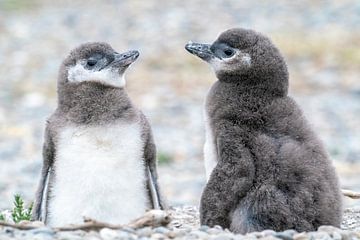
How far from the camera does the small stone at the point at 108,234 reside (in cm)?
668

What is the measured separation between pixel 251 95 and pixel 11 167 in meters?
8.50

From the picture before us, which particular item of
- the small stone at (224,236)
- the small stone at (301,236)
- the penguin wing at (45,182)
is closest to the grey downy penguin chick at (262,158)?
the small stone at (301,236)

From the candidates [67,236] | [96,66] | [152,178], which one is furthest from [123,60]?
[67,236]

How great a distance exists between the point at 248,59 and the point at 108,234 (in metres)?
1.74

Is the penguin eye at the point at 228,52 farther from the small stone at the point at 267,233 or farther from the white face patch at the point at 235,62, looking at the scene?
the small stone at the point at 267,233

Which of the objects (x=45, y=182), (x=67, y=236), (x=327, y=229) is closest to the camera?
(x=67, y=236)

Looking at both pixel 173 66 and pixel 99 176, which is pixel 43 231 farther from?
pixel 173 66

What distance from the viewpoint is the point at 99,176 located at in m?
7.63

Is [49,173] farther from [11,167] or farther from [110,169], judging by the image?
[11,167]

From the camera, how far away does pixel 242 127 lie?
739 centimetres

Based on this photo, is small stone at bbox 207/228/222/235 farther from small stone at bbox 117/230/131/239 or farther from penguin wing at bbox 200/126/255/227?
small stone at bbox 117/230/131/239

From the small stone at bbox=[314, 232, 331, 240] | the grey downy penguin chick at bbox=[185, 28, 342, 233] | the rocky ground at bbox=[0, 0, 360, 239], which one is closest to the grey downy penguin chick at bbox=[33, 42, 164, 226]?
the grey downy penguin chick at bbox=[185, 28, 342, 233]

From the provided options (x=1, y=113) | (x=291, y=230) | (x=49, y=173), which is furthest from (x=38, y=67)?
(x=291, y=230)

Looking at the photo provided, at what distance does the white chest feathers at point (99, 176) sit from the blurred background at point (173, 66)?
370 centimetres
